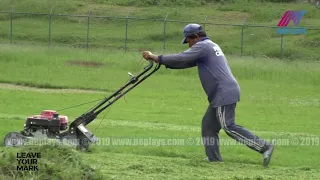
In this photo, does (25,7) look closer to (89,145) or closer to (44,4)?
(44,4)

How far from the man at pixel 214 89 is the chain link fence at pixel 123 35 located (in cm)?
2514

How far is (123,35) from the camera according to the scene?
40.9m

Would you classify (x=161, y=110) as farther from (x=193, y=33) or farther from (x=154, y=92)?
(x=193, y=33)

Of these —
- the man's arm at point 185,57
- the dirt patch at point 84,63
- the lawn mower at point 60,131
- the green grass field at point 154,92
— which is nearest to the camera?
the green grass field at point 154,92

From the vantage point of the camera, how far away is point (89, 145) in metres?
10.4

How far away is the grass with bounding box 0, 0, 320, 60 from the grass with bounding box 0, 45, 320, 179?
7144mm

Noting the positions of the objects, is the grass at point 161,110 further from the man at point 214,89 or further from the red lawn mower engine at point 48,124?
the red lawn mower engine at point 48,124

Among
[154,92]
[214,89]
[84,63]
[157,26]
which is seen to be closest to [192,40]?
[214,89]

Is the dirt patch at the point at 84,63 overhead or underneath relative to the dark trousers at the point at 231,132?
underneath

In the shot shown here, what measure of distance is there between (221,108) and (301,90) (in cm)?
1414

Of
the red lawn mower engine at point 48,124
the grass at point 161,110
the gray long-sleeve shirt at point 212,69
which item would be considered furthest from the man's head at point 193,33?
the red lawn mower engine at point 48,124

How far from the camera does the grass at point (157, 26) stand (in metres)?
37.8

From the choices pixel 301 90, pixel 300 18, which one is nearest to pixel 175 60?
pixel 301 90

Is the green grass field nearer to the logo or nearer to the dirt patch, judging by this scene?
the dirt patch
